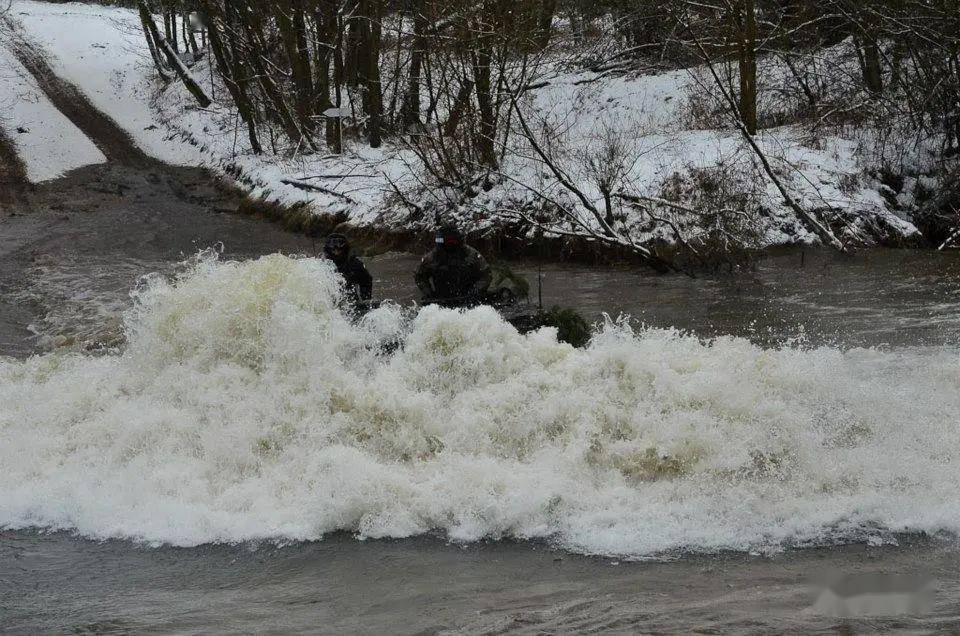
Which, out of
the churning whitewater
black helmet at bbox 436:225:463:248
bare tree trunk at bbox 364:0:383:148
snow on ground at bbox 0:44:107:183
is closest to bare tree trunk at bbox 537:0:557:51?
bare tree trunk at bbox 364:0:383:148

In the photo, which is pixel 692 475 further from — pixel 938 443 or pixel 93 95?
pixel 93 95

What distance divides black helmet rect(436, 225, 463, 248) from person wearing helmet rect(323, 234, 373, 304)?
0.84m

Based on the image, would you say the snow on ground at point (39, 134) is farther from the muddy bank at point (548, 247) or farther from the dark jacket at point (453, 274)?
the dark jacket at point (453, 274)

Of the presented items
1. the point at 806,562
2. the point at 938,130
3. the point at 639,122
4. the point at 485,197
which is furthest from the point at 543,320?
the point at 639,122

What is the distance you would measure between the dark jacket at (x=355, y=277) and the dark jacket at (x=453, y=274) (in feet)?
1.82

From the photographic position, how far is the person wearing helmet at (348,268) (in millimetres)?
8914

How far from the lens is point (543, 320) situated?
8422mm

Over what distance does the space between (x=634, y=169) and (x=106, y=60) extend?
2586cm

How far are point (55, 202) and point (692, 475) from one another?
19060 mm

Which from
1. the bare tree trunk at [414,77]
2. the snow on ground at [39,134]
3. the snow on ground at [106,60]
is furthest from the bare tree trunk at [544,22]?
Result: the snow on ground at [39,134]

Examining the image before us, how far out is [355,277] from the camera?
9.10 m

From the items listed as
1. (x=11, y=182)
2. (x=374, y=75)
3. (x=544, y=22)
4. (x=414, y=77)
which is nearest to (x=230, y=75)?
(x=374, y=75)

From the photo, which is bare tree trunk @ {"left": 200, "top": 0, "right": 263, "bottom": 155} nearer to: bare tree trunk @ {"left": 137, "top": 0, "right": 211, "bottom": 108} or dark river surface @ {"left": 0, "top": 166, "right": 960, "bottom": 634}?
bare tree trunk @ {"left": 137, "top": 0, "right": 211, "bottom": 108}

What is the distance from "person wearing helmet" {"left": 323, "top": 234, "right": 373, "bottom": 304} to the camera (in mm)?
8914
